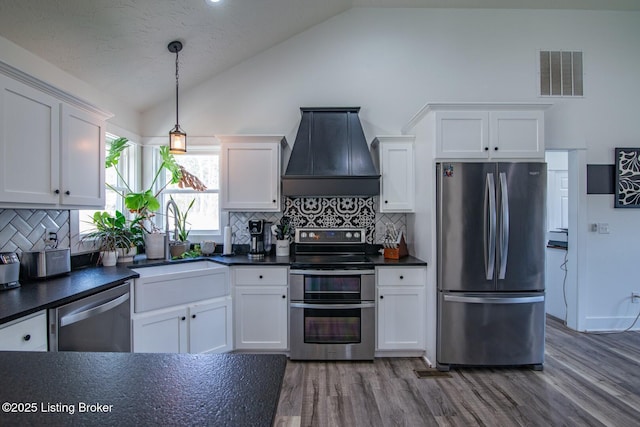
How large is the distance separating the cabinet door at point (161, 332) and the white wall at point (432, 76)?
2061 millimetres

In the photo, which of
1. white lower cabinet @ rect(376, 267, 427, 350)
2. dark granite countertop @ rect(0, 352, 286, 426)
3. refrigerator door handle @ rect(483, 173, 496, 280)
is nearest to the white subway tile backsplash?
dark granite countertop @ rect(0, 352, 286, 426)

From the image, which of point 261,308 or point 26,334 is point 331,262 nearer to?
point 261,308

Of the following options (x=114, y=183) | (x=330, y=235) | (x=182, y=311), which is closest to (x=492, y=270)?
(x=330, y=235)

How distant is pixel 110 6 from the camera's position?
6.56ft

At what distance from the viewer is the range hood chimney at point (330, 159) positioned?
9.25ft

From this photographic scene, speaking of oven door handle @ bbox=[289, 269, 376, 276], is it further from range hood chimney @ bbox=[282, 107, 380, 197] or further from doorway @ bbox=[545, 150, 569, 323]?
doorway @ bbox=[545, 150, 569, 323]

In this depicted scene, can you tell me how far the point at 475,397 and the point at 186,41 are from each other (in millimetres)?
3904

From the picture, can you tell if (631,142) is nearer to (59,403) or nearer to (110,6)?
(59,403)

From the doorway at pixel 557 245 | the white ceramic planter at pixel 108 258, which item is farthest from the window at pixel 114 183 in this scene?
the doorway at pixel 557 245

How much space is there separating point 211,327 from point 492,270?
251cm

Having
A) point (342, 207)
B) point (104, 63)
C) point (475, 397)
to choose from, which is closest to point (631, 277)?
point (475, 397)

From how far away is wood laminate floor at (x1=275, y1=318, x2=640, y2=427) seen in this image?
1890 millimetres

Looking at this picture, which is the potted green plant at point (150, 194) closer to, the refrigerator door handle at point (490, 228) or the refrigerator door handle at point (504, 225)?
the refrigerator door handle at point (490, 228)

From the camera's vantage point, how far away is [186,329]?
2361 mm
